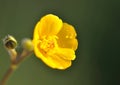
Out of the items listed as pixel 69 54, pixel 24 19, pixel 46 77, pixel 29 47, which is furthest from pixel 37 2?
pixel 29 47

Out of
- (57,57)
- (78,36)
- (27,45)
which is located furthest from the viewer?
(78,36)

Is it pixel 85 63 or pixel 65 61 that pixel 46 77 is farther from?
pixel 65 61

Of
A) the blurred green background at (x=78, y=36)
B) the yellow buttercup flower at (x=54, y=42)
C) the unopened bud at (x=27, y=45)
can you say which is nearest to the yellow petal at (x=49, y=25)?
the yellow buttercup flower at (x=54, y=42)

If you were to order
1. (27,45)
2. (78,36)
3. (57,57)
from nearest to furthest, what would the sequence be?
(27,45) → (57,57) → (78,36)

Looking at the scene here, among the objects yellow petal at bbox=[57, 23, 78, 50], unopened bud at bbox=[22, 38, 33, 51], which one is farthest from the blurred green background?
unopened bud at bbox=[22, 38, 33, 51]

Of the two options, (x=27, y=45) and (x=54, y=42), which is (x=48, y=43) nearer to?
(x=54, y=42)

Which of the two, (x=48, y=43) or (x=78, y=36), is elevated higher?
(x=48, y=43)

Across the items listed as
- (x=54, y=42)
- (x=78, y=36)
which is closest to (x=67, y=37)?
(x=54, y=42)
